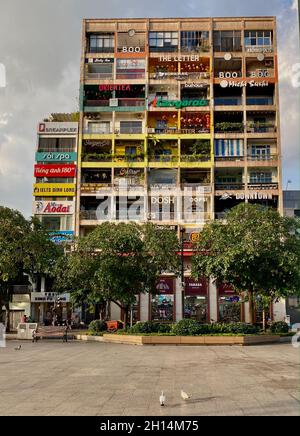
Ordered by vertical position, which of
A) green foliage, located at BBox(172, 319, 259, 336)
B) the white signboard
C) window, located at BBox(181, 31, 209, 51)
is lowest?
green foliage, located at BBox(172, 319, 259, 336)

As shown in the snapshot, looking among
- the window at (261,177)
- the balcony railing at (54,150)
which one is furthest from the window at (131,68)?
the window at (261,177)

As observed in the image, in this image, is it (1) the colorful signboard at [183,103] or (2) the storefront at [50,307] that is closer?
(2) the storefront at [50,307]

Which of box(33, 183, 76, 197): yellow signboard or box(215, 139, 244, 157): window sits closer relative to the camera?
box(33, 183, 76, 197): yellow signboard

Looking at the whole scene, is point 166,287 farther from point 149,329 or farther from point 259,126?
point 259,126

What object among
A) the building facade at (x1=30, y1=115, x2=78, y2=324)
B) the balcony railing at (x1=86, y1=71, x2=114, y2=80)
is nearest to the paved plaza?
the building facade at (x1=30, y1=115, x2=78, y2=324)

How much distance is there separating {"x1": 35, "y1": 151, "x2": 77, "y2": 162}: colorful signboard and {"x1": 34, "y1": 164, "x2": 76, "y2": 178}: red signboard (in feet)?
2.23

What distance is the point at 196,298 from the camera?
4750cm

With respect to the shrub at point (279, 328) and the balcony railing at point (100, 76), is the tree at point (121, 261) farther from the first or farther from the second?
the balcony railing at point (100, 76)

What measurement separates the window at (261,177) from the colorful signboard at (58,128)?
19.4 metres

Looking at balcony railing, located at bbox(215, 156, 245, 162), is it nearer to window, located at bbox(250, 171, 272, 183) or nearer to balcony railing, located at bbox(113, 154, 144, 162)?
window, located at bbox(250, 171, 272, 183)

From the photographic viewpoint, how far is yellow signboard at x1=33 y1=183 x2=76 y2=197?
49938 millimetres

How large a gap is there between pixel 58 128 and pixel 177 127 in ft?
41.7

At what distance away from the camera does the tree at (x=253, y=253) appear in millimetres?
30062
